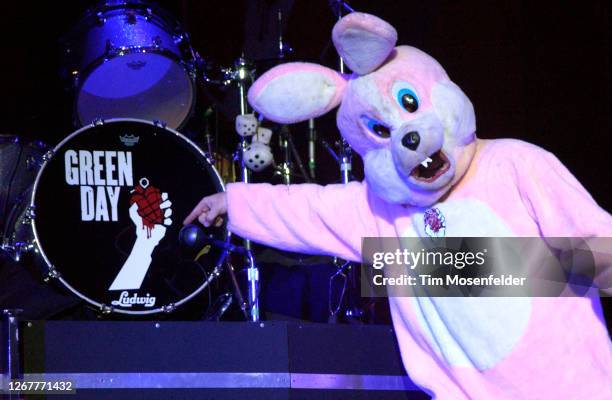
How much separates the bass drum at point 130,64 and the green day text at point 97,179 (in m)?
0.56

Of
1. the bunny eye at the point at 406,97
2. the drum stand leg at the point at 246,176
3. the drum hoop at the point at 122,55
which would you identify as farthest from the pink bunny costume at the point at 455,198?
the drum hoop at the point at 122,55

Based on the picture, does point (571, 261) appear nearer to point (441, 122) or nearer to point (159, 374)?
point (441, 122)

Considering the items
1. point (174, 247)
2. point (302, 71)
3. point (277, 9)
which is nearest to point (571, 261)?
point (302, 71)

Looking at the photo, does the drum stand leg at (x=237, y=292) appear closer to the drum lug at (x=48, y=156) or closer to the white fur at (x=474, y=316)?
the drum lug at (x=48, y=156)

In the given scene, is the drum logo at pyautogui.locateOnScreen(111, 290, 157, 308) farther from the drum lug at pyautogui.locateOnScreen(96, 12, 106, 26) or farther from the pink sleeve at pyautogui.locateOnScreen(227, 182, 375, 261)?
the drum lug at pyautogui.locateOnScreen(96, 12, 106, 26)

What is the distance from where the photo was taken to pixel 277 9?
12.8ft

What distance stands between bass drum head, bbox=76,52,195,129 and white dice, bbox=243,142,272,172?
566 millimetres

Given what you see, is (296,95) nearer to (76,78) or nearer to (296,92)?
(296,92)

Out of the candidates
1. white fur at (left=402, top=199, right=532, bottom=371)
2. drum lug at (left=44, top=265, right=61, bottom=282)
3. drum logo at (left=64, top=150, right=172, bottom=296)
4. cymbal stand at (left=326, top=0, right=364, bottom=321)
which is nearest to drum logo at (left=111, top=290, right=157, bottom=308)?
drum logo at (left=64, top=150, right=172, bottom=296)

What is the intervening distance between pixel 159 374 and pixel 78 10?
2554 millimetres

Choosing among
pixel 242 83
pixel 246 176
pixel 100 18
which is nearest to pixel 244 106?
pixel 242 83

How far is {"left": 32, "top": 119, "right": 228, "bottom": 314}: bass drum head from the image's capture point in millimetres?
3141

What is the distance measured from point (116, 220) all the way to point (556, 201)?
1.59 m

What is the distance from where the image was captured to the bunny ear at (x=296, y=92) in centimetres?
246
